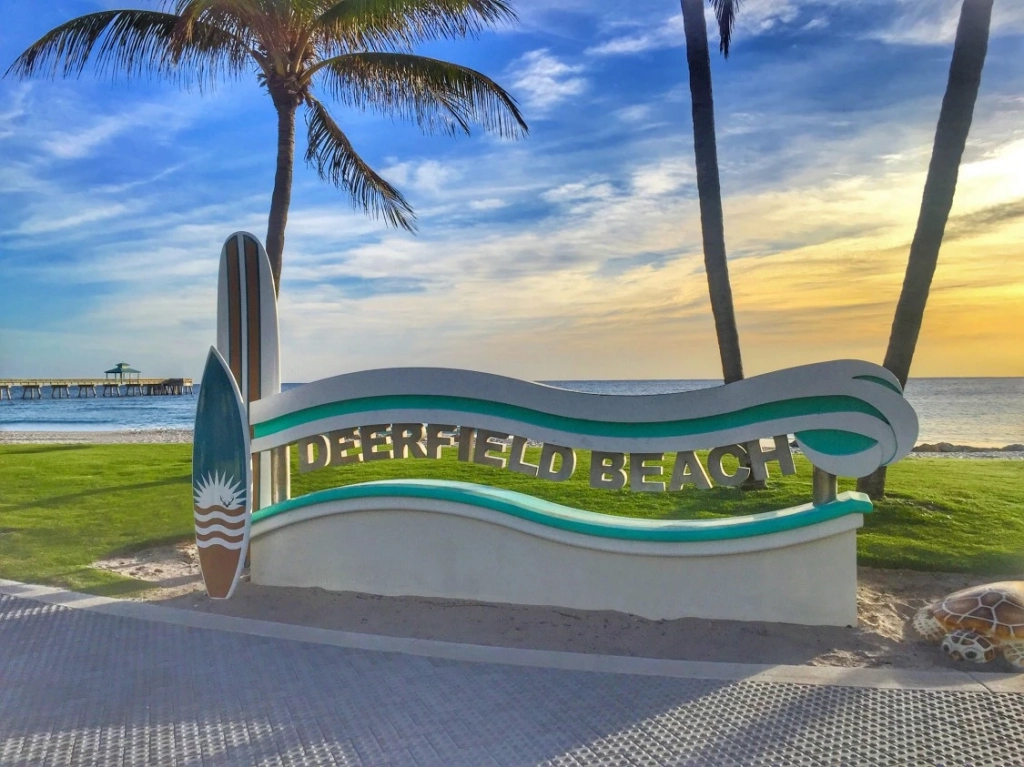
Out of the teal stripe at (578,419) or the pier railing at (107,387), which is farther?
the pier railing at (107,387)

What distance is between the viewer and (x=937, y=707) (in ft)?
12.0

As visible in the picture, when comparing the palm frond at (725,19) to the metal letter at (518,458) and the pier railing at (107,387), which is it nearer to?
the metal letter at (518,458)

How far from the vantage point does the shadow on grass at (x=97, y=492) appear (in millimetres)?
9570

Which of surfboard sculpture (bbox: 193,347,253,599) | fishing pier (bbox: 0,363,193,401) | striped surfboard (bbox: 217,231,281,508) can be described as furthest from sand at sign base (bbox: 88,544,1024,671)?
fishing pier (bbox: 0,363,193,401)

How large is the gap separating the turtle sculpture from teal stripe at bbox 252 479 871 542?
76cm

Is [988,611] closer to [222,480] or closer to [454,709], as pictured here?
[454,709]

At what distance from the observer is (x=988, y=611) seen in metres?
4.35

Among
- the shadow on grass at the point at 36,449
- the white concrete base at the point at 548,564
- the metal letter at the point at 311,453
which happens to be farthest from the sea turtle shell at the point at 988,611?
the shadow on grass at the point at 36,449

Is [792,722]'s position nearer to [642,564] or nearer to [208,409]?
[642,564]

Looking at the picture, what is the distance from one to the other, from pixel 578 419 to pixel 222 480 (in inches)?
111

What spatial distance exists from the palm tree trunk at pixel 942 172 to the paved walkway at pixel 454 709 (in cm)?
443

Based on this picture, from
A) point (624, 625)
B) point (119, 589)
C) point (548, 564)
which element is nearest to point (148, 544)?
point (119, 589)

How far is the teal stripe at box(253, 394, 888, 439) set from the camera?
493 centimetres

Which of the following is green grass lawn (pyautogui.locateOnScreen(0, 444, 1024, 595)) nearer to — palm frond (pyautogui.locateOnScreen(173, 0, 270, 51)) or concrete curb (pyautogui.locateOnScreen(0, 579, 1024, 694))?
concrete curb (pyautogui.locateOnScreen(0, 579, 1024, 694))
